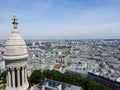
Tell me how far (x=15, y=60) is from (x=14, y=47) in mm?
885

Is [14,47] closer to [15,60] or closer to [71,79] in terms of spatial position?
[15,60]

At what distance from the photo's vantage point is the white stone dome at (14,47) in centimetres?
1141

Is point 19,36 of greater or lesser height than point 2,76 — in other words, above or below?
above

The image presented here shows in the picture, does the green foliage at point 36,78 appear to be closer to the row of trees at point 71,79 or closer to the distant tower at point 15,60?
the row of trees at point 71,79

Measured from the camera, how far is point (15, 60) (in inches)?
452

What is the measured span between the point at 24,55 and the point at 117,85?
47.8 meters

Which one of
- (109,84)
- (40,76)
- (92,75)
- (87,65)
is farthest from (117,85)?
(87,65)

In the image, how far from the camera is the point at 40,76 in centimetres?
5256

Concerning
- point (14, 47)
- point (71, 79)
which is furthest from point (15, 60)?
point (71, 79)

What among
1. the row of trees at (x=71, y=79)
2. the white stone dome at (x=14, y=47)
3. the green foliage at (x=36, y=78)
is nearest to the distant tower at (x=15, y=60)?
the white stone dome at (x=14, y=47)

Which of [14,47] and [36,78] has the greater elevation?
[14,47]

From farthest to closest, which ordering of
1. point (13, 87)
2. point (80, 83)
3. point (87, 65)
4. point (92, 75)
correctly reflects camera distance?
1. point (87, 65)
2. point (92, 75)
3. point (80, 83)
4. point (13, 87)

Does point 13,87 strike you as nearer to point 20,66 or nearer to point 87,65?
point 20,66

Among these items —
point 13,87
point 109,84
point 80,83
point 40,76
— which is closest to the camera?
point 13,87
